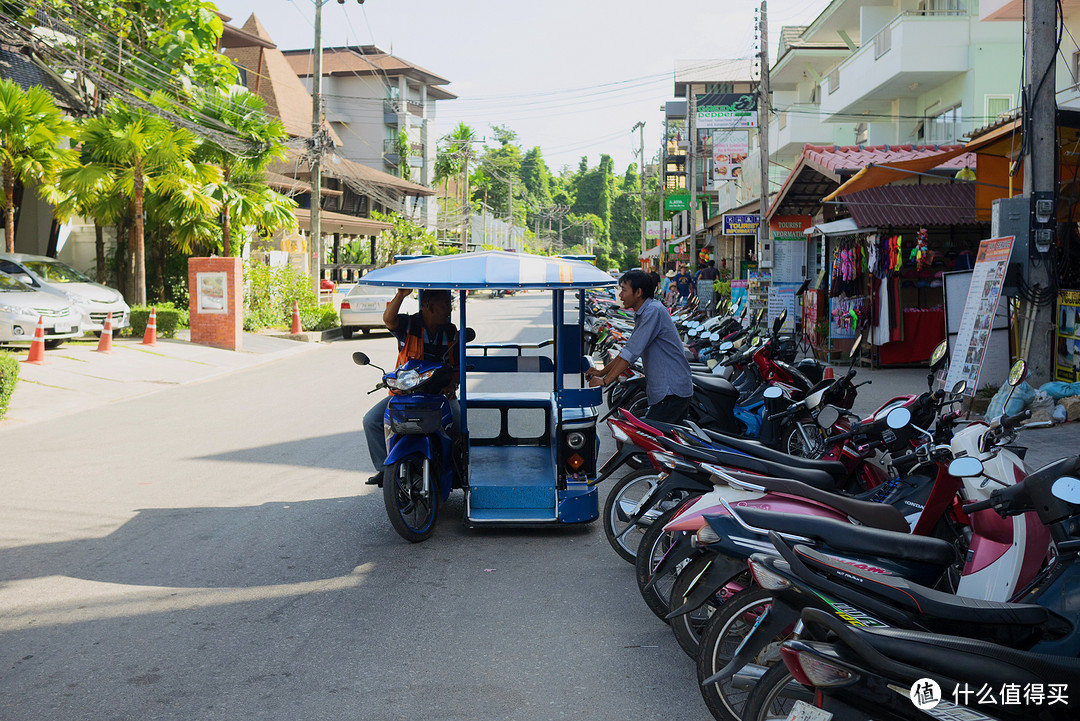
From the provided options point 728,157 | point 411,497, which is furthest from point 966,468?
point 728,157

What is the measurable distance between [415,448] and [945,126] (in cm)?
2038

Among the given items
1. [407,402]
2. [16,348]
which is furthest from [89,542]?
[16,348]

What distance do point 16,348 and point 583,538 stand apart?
1503cm

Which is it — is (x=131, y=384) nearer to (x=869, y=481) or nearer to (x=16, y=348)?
(x=16, y=348)

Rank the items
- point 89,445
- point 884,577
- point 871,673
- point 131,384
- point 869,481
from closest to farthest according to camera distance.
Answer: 1. point 871,673
2. point 884,577
3. point 869,481
4. point 89,445
5. point 131,384

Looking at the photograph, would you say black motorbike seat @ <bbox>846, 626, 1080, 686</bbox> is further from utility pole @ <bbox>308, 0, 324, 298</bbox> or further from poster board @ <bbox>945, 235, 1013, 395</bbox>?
utility pole @ <bbox>308, 0, 324, 298</bbox>

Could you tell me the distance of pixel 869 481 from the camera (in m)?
6.61

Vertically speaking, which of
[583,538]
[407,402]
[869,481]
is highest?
[407,402]

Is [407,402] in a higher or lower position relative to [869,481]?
higher

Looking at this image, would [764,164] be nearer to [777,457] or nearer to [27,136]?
[27,136]

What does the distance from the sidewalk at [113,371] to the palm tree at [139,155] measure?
327 cm

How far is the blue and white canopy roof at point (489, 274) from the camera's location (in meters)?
6.33

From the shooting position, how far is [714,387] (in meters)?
9.54

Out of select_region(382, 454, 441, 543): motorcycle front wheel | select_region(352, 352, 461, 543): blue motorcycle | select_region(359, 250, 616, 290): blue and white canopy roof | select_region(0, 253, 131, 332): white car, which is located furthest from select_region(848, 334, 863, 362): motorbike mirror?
select_region(0, 253, 131, 332): white car
